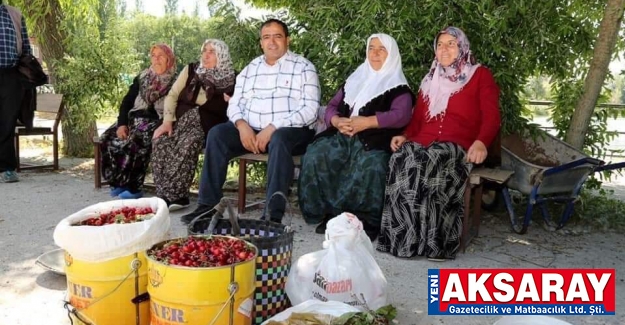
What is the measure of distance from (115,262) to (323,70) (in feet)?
10.6

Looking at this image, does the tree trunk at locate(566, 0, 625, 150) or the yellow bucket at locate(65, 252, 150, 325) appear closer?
the yellow bucket at locate(65, 252, 150, 325)

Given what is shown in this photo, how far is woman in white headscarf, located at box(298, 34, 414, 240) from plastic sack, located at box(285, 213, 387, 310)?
4.40 ft

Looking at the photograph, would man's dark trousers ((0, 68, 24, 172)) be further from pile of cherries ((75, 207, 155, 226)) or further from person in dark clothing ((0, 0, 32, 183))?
pile of cherries ((75, 207, 155, 226))

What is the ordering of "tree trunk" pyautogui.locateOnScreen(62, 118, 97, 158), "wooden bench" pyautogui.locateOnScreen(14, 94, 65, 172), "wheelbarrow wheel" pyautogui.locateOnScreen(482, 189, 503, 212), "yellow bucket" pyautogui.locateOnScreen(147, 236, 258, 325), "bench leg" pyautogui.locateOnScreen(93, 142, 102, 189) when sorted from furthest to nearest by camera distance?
1. "tree trunk" pyautogui.locateOnScreen(62, 118, 97, 158)
2. "wooden bench" pyautogui.locateOnScreen(14, 94, 65, 172)
3. "bench leg" pyautogui.locateOnScreen(93, 142, 102, 189)
4. "wheelbarrow wheel" pyautogui.locateOnScreen(482, 189, 503, 212)
5. "yellow bucket" pyautogui.locateOnScreen(147, 236, 258, 325)

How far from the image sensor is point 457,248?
3.95 m

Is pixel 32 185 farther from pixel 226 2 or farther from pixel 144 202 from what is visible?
pixel 144 202

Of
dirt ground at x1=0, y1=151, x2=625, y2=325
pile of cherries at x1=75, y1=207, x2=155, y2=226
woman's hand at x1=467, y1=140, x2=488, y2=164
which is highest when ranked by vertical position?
woman's hand at x1=467, y1=140, x2=488, y2=164

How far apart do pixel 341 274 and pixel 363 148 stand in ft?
5.64

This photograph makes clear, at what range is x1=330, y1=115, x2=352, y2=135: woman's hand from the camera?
4.36 meters

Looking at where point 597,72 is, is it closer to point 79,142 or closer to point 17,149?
point 17,149

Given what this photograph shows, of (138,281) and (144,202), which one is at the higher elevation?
(144,202)

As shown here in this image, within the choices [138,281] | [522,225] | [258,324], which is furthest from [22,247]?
[522,225]

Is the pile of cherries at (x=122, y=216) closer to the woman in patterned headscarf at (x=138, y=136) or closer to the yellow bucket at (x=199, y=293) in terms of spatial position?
the yellow bucket at (x=199, y=293)

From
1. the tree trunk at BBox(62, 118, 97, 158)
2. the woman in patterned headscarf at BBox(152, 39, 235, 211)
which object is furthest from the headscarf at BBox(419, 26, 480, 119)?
the tree trunk at BBox(62, 118, 97, 158)
